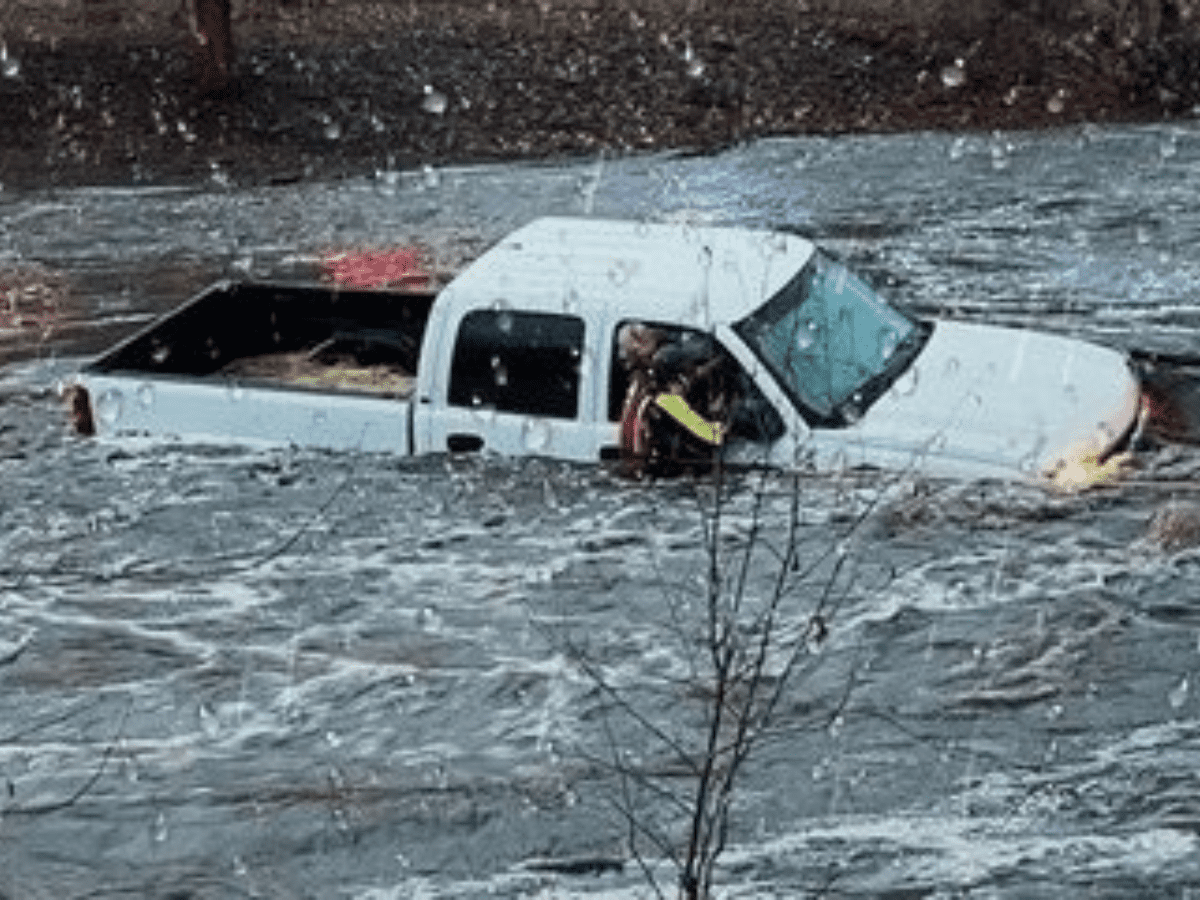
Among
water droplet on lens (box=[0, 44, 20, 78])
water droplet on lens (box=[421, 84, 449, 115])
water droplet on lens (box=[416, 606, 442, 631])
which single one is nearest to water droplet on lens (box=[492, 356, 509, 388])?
water droplet on lens (box=[416, 606, 442, 631])

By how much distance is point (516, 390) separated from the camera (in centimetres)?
1004

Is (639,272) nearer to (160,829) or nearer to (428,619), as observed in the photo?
(428,619)

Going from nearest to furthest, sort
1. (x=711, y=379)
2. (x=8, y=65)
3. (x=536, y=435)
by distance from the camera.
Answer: (x=711, y=379), (x=536, y=435), (x=8, y=65)

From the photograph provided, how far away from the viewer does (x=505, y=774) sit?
8484mm

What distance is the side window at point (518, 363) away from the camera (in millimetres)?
9914

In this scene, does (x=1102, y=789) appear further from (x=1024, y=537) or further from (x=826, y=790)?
(x=1024, y=537)

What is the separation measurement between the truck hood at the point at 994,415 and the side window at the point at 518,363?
1.30 meters

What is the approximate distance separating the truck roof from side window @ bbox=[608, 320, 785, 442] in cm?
8

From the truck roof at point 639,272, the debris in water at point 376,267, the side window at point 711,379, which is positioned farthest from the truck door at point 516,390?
the debris in water at point 376,267

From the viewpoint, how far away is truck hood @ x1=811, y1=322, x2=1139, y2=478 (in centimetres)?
911

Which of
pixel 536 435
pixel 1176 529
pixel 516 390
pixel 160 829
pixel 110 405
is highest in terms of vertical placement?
pixel 516 390

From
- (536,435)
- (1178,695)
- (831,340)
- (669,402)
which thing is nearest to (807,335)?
(831,340)

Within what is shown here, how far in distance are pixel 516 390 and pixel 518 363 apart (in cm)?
13

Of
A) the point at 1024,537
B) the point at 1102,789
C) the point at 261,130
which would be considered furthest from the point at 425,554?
the point at 261,130
